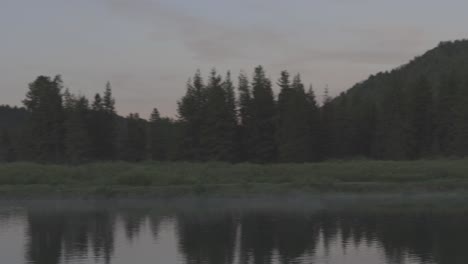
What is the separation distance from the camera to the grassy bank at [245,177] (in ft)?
151

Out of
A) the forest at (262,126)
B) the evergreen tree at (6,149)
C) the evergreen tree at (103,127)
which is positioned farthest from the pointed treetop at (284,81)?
the evergreen tree at (6,149)

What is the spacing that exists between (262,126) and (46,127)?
76.2 feet

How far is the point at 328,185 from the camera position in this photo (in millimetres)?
45938

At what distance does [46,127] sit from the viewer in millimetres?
75125

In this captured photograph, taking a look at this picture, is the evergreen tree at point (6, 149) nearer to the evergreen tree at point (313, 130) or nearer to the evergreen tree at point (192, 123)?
the evergreen tree at point (192, 123)

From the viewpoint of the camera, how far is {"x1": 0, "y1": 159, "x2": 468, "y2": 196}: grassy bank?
46.1 metres

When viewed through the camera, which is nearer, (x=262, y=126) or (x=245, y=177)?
(x=245, y=177)

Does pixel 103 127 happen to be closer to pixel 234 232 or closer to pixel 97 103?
pixel 97 103

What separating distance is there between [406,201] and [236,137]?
2874 centimetres

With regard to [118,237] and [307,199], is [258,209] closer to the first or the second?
[307,199]

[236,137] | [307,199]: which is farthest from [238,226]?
[236,137]

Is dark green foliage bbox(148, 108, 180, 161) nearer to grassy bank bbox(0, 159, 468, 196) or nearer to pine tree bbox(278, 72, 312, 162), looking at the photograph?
pine tree bbox(278, 72, 312, 162)

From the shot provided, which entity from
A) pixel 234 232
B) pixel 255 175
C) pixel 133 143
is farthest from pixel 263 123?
pixel 234 232

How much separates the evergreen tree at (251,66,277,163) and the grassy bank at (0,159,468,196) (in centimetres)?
1538
